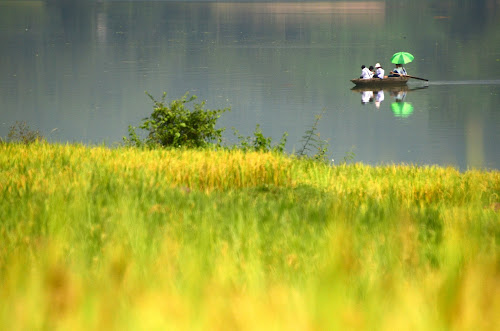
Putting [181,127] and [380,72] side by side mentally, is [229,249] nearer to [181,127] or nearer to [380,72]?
[181,127]

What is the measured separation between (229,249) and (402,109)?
51895 mm

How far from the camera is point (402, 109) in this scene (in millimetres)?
56281

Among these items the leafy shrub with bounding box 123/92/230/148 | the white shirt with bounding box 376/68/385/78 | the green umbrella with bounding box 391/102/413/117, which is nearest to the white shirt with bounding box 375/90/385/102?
the green umbrella with bounding box 391/102/413/117

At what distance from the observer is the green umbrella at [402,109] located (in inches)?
2132

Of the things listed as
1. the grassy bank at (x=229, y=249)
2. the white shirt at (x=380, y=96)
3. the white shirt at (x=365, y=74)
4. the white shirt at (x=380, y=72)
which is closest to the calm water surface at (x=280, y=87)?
the white shirt at (x=380, y=96)

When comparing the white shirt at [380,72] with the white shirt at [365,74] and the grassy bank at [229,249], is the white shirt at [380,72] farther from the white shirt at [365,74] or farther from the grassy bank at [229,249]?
the grassy bank at [229,249]

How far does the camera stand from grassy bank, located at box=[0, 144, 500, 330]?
9.43 feet

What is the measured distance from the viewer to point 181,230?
6.55 m

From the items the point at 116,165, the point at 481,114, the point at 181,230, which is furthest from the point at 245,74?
the point at 181,230

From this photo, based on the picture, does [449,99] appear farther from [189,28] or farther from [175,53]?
[189,28]

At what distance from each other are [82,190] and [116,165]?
3194mm

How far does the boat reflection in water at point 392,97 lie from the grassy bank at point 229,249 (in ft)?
141

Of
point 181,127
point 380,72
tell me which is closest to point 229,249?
point 181,127

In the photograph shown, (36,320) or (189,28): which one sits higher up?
(189,28)
